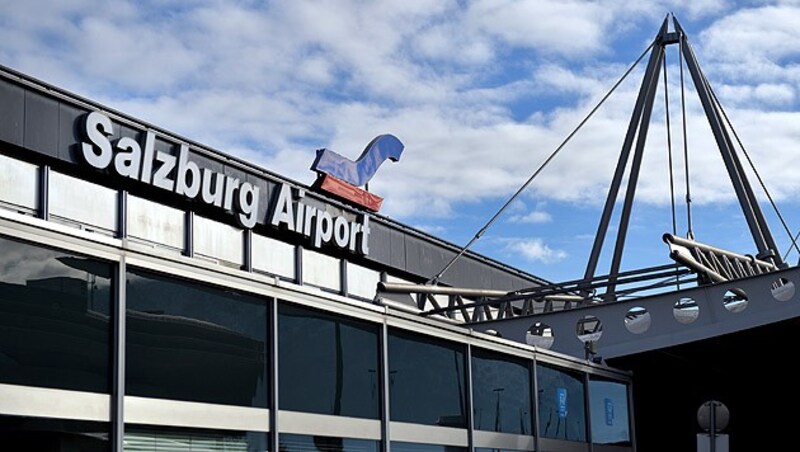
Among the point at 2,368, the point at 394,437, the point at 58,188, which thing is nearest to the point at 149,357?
the point at 2,368

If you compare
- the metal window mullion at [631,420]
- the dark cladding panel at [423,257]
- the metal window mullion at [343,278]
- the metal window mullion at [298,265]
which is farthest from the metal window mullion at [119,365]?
the dark cladding panel at [423,257]

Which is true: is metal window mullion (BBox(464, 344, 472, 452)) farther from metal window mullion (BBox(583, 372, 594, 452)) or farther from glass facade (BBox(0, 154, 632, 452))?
metal window mullion (BBox(583, 372, 594, 452))

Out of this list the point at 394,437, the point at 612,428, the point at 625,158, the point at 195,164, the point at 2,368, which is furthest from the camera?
the point at 625,158

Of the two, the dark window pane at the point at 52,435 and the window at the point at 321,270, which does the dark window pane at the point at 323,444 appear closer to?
the dark window pane at the point at 52,435

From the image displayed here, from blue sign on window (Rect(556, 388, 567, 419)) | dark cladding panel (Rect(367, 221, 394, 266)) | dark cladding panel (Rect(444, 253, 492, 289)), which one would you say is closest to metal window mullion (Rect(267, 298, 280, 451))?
blue sign on window (Rect(556, 388, 567, 419))

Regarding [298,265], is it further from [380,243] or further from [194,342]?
[194,342]

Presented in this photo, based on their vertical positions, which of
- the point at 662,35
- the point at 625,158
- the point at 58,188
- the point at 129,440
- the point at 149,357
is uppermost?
the point at 662,35

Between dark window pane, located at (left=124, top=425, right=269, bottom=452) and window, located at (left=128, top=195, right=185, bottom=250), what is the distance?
12439mm

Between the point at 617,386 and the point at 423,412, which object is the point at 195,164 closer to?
the point at 617,386

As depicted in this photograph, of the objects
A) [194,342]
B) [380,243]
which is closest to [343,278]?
[380,243]

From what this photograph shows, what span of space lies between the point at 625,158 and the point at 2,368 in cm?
2522

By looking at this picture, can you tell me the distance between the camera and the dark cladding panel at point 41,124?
20.0 metres

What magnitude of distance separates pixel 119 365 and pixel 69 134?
1244 cm

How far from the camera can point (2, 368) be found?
8164 millimetres
